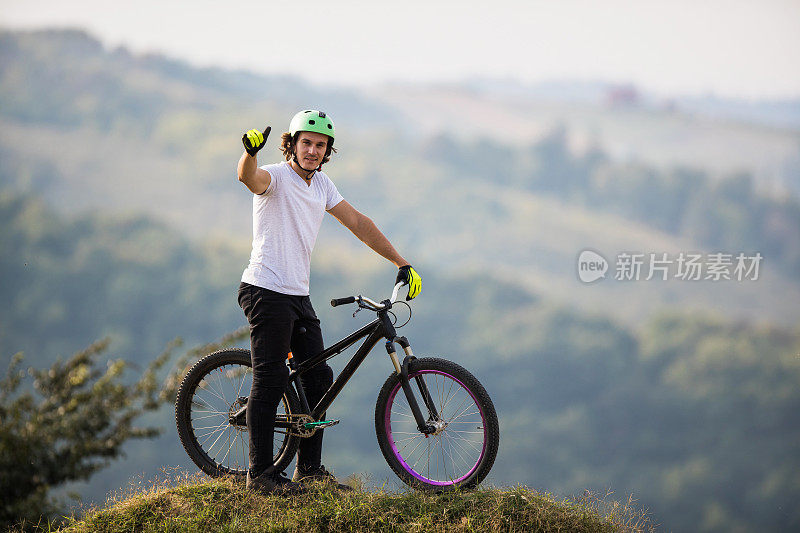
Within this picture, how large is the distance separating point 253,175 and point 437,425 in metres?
2.09

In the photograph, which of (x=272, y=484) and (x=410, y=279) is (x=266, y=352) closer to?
(x=272, y=484)

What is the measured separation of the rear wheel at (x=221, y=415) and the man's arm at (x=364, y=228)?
3.94ft

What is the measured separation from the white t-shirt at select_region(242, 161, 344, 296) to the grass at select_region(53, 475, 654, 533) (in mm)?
1546

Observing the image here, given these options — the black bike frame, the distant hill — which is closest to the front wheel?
the black bike frame

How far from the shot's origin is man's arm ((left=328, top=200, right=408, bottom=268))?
6.36 meters

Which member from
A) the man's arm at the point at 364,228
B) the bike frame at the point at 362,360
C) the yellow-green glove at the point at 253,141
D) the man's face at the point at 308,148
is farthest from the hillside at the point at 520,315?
the yellow-green glove at the point at 253,141

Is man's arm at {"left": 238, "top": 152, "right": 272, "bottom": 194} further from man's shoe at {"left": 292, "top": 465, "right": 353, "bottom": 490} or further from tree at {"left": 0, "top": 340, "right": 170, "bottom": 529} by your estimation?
tree at {"left": 0, "top": 340, "right": 170, "bottom": 529}

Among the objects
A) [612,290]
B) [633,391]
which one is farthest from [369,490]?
[612,290]

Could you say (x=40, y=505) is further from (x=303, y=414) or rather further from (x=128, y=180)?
(x=128, y=180)

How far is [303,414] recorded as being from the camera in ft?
20.5

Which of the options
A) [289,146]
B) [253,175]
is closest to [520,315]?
[289,146]

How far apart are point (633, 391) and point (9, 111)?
149 meters

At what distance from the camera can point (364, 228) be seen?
6.39 m

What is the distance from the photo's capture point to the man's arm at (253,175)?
217 inches
